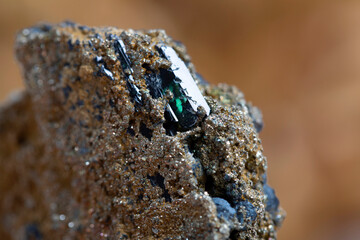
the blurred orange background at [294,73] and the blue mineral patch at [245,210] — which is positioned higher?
the blurred orange background at [294,73]

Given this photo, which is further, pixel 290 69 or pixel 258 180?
pixel 290 69

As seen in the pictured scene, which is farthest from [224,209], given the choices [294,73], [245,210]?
[294,73]

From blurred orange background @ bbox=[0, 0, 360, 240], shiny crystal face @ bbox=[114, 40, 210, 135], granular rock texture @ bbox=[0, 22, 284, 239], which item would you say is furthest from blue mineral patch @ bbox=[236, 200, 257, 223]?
blurred orange background @ bbox=[0, 0, 360, 240]

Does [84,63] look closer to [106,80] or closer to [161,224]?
[106,80]

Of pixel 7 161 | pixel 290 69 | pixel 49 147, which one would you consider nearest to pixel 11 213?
pixel 7 161

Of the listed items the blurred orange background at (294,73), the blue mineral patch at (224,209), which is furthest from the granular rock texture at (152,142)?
the blurred orange background at (294,73)

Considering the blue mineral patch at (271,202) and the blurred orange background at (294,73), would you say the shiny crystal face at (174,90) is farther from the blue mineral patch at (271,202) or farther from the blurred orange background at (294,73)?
the blurred orange background at (294,73)
